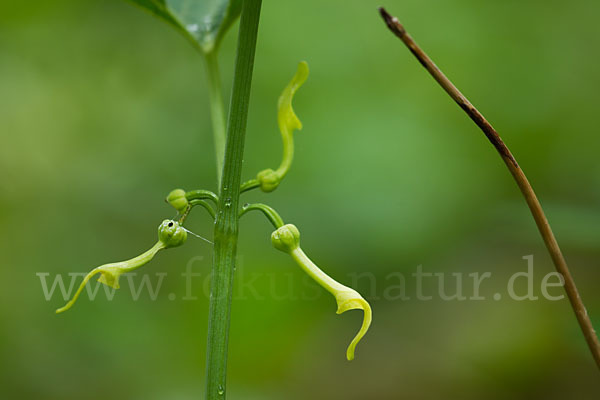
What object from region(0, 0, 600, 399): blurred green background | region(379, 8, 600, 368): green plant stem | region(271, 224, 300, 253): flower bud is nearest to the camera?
region(379, 8, 600, 368): green plant stem

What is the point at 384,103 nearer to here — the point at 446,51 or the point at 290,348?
the point at 446,51

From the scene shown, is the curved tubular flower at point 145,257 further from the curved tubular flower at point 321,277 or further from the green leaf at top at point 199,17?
the green leaf at top at point 199,17

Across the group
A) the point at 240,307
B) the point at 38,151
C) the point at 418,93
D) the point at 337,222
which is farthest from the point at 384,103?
the point at 38,151

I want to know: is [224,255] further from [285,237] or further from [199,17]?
[199,17]

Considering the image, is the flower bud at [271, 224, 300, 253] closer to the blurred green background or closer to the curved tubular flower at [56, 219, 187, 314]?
the curved tubular flower at [56, 219, 187, 314]

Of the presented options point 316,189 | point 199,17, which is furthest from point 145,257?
point 316,189

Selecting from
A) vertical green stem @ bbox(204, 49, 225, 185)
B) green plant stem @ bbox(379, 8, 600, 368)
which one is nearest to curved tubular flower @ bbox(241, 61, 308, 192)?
vertical green stem @ bbox(204, 49, 225, 185)
